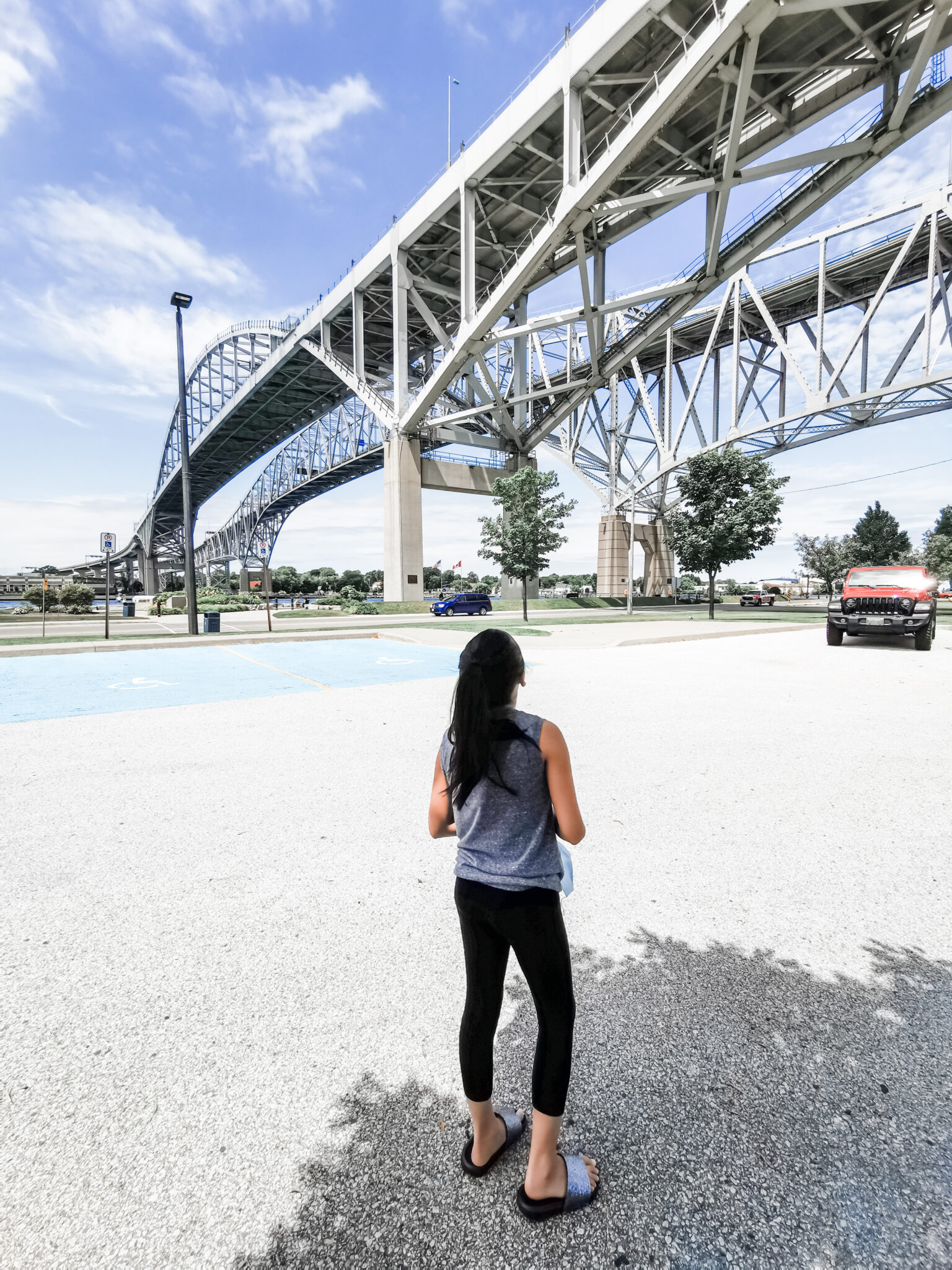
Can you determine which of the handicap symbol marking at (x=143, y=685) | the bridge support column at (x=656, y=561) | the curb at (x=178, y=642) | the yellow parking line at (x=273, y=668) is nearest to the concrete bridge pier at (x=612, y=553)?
the bridge support column at (x=656, y=561)

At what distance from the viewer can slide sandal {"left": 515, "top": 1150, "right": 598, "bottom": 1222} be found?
1.64 metres

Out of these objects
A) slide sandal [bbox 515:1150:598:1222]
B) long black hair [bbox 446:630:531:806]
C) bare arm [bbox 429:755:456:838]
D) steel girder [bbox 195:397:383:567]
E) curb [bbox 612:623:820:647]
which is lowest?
slide sandal [bbox 515:1150:598:1222]

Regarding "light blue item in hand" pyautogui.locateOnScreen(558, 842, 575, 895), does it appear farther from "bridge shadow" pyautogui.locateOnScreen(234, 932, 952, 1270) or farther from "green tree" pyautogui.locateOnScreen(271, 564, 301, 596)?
"green tree" pyautogui.locateOnScreen(271, 564, 301, 596)

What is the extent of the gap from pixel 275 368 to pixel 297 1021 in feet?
209

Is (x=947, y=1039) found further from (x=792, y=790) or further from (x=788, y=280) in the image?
(x=788, y=280)

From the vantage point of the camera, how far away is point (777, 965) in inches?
110

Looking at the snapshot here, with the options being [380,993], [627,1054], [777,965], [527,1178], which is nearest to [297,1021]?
[380,993]

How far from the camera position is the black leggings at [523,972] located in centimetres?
172

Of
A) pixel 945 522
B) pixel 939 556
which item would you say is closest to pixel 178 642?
pixel 939 556

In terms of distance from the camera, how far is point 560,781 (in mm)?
1784

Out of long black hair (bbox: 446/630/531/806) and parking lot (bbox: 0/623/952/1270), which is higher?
long black hair (bbox: 446/630/531/806)

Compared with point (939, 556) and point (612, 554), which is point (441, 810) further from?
point (939, 556)

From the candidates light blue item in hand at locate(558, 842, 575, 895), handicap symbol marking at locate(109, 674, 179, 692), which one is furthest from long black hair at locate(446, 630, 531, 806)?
handicap symbol marking at locate(109, 674, 179, 692)

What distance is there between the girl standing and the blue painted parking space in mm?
7778
